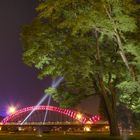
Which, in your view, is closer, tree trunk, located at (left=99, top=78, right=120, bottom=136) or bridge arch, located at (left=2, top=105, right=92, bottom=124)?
tree trunk, located at (left=99, top=78, right=120, bottom=136)

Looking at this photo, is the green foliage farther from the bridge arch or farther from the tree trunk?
the bridge arch

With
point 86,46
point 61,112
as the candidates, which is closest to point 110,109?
point 86,46

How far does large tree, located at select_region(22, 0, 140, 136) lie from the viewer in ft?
84.9

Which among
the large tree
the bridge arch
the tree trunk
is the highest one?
the bridge arch

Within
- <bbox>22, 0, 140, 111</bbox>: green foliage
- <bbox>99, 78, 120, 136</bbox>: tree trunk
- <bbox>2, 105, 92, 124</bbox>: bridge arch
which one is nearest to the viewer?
<bbox>22, 0, 140, 111</bbox>: green foliage

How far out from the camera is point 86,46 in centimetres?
3338

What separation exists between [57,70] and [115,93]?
34.6 feet

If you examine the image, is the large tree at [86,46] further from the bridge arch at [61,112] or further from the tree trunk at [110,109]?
the bridge arch at [61,112]

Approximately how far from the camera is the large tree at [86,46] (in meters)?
25.9

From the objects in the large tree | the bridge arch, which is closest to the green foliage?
the large tree

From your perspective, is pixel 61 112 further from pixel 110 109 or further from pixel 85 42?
pixel 85 42

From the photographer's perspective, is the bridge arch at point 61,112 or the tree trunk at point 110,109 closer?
the tree trunk at point 110,109

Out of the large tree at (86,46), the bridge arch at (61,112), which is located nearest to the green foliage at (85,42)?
the large tree at (86,46)

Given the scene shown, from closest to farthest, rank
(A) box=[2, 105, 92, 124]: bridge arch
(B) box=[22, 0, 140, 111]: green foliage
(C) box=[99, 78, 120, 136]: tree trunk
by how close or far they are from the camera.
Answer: (B) box=[22, 0, 140, 111]: green foliage → (C) box=[99, 78, 120, 136]: tree trunk → (A) box=[2, 105, 92, 124]: bridge arch
